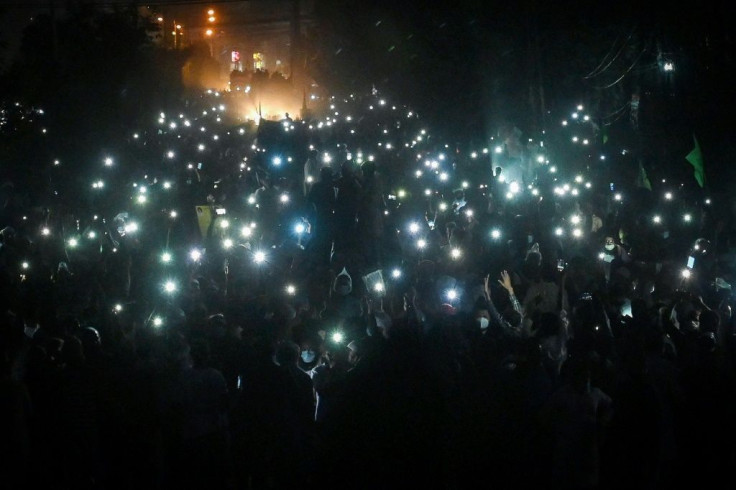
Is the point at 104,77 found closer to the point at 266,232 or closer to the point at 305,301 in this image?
the point at 266,232

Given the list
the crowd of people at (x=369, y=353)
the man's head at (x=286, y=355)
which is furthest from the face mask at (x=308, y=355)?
the man's head at (x=286, y=355)

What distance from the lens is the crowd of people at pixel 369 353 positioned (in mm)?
5988

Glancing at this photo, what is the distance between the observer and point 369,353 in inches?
245

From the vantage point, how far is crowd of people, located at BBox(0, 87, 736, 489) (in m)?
5.99

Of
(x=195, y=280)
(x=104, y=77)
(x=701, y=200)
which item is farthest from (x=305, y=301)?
(x=104, y=77)

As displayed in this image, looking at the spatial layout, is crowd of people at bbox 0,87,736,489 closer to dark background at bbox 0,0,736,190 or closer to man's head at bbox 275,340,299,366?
man's head at bbox 275,340,299,366

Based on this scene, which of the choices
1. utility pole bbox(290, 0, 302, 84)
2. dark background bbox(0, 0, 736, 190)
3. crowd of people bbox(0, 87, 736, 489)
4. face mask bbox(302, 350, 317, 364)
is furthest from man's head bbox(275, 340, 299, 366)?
utility pole bbox(290, 0, 302, 84)

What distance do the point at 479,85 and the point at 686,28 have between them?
10502mm

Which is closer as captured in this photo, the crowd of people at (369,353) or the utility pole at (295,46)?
the crowd of people at (369,353)

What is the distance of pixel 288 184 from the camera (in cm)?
1792

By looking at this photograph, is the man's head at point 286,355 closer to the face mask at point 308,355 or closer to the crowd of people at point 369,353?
the crowd of people at point 369,353

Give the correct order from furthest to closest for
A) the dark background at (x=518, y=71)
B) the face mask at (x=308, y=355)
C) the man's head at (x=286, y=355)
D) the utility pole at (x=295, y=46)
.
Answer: the utility pole at (x=295, y=46) < the dark background at (x=518, y=71) < the face mask at (x=308, y=355) < the man's head at (x=286, y=355)

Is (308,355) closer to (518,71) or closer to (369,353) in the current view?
(369,353)

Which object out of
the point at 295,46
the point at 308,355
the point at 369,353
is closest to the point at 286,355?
the point at 369,353
